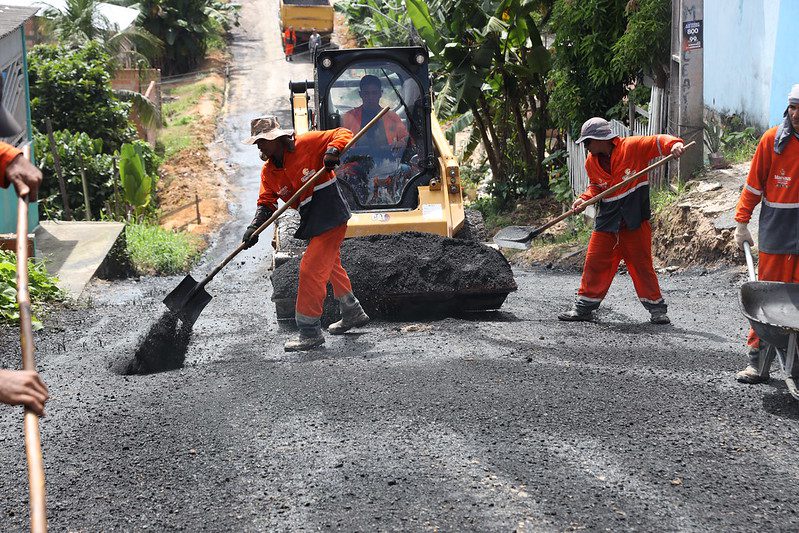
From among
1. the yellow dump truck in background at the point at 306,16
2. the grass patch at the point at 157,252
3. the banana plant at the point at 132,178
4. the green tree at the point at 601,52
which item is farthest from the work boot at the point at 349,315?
the yellow dump truck in background at the point at 306,16

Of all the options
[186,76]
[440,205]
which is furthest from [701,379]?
[186,76]

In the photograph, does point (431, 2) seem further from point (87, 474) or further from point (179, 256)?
point (87, 474)

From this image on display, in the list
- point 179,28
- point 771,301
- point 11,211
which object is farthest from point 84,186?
point 179,28

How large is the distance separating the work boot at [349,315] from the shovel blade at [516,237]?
1.54 meters

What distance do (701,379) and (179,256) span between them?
32.4 ft

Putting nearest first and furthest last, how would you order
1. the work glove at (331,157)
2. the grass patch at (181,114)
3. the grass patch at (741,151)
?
the work glove at (331,157) → the grass patch at (741,151) → the grass patch at (181,114)

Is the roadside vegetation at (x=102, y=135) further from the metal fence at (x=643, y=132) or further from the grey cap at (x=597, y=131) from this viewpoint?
the grey cap at (x=597, y=131)

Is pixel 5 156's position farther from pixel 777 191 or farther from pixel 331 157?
pixel 777 191

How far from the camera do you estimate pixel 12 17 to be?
11.5m

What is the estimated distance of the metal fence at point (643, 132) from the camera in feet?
40.4

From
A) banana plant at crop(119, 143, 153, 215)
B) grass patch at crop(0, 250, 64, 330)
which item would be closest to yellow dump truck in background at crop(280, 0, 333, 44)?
banana plant at crop(119, 143, 153, 215)

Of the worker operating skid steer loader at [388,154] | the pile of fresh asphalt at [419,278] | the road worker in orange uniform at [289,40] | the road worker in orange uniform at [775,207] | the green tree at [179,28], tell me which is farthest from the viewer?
the road worker in orange uniform at [289,40]

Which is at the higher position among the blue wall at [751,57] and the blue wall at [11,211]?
the blue wall at [751,57]

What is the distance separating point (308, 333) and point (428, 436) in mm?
2801
